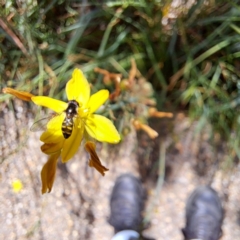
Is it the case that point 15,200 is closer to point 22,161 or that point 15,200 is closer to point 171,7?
point 22,161

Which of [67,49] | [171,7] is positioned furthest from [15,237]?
[171,7]

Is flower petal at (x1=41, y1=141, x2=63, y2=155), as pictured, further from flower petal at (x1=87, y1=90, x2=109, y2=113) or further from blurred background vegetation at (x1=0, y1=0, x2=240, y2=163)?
blurred background vegetation at (x1=0, y1=0, x2=240, y2=163)

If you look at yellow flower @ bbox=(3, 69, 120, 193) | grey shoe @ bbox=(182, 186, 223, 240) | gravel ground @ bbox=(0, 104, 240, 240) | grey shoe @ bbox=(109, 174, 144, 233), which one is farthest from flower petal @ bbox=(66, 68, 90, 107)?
grey shoe @ bbox=(182, 186, 223, 240)

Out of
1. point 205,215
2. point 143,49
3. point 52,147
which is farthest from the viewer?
point 205,215

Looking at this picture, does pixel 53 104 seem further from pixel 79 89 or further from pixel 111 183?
pixel 111 183

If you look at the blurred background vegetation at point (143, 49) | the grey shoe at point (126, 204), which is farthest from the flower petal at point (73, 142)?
the grey shoe at point (126, 204)

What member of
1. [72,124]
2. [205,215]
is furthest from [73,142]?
[205,215]

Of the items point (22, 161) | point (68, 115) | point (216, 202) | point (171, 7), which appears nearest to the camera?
point (68, 115)
